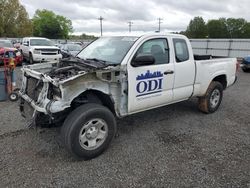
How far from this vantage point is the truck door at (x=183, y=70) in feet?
16.1

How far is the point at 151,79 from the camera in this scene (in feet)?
14.3

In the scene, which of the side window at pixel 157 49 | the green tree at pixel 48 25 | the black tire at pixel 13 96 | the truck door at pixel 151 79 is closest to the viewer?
the truck door at pixel 151 79

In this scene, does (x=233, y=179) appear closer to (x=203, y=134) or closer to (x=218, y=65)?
(x=203, y=134)

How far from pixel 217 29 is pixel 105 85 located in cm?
8779

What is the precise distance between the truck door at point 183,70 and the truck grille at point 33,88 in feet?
8.44

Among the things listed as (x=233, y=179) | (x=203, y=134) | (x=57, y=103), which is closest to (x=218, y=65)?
(x=203, y=134)

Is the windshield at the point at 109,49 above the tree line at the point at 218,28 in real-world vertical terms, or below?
below

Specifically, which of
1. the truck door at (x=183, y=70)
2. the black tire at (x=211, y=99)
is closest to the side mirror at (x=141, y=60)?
the truck door at (x=183, y=70)

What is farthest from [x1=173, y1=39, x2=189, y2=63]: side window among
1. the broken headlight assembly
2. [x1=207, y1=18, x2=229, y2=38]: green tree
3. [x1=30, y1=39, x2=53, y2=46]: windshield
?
[x1=207, y1=18, x2=229, y2=38]: green tree

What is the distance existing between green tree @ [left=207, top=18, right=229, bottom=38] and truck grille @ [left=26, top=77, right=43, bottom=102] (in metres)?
84.9

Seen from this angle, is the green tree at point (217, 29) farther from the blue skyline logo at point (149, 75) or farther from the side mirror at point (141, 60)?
the side mirror at point (141, 60)

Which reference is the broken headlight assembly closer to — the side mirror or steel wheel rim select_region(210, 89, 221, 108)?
the side mirror

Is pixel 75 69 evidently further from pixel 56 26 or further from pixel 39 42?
pixel 56 26

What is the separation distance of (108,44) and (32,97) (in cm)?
175
